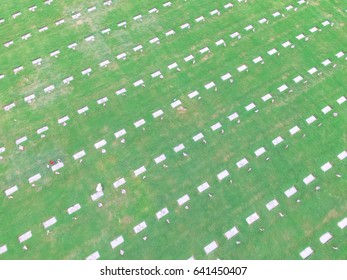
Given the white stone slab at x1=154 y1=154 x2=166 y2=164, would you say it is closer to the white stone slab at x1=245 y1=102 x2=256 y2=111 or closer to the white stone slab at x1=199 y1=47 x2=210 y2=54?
the white stone slab at x1=245 y1=102 x2=256 y2=111

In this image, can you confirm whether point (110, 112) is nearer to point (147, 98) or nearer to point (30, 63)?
point (147, 98)

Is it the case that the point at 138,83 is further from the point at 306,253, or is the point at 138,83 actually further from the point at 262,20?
the point at 306,253

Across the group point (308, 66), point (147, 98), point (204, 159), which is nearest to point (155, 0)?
point (147, 98)

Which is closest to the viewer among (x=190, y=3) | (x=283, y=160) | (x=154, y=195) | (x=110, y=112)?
(x=154, y=195)

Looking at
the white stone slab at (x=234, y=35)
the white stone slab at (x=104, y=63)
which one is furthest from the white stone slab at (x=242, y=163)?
the white stone slab at (x=104, y=63)

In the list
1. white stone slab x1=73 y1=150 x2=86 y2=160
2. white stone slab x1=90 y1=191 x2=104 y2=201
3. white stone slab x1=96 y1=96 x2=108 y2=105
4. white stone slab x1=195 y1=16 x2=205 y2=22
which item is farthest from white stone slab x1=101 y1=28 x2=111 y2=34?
white stone slab x1=90 y1=191 x2=104 y2=201

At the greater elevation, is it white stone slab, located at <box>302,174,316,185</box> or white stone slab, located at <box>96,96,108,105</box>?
white stone slab, located at <box>96,96,108,105</box>

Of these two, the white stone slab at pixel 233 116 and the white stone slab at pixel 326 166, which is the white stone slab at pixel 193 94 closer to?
the white stone slab at pixel 233 116
